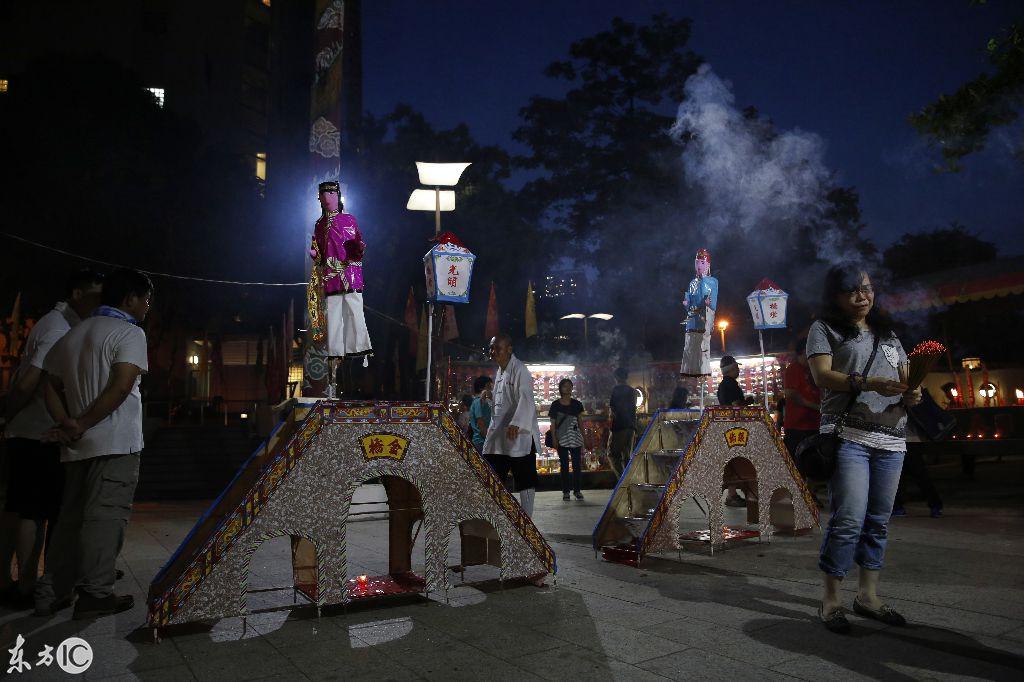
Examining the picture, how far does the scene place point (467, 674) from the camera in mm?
3115

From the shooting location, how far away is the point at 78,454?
13.2 feet

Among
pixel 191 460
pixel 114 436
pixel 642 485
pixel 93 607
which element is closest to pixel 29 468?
pixel 114 436

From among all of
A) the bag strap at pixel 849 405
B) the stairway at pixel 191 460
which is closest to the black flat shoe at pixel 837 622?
the bag strap at pixel 849 405

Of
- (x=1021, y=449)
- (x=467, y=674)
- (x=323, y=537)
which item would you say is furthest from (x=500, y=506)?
(x=1021, y=449)

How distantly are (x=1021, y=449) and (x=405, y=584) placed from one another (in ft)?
34.1

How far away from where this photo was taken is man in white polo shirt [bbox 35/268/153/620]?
4020 millimetres

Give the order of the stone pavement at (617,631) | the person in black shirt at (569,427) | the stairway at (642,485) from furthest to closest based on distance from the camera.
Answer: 1. the person in black shirt at (569,427)
2. the stairway at (642,485)
3. the stone pavement at (617,631)

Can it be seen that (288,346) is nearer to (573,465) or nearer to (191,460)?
(191,460)

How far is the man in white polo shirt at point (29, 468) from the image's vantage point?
14.3 feet

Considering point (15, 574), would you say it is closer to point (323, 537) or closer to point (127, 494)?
point (127, 494)

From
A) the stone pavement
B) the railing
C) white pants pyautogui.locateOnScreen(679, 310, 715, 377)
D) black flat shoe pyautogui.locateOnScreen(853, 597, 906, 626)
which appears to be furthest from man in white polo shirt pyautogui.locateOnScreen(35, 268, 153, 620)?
the railing

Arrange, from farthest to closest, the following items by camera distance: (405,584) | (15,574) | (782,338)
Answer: (782,338), (15,574), (405,584)

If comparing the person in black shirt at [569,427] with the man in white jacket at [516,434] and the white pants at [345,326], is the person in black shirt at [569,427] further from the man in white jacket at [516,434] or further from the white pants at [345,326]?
the white pants at [345,326]

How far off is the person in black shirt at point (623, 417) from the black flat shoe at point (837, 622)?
277 inches
